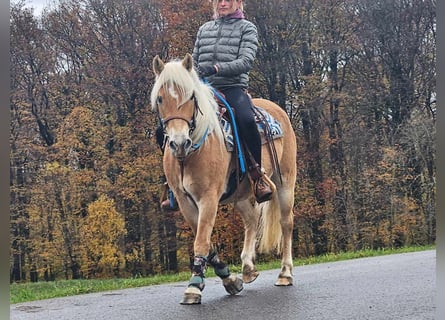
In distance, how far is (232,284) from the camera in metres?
5.89

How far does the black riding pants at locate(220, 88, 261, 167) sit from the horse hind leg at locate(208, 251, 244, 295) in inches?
43.4

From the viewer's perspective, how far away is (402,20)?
23.4m

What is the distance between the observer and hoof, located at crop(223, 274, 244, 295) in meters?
5.86

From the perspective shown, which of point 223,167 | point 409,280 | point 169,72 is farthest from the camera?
point 409,280

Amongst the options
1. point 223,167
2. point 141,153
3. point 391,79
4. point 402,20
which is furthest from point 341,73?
point 223,167

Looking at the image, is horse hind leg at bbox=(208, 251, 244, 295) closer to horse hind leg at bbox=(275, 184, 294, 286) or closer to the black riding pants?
the black riding pants

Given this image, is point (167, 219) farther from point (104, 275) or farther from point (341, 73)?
point (341, 73)

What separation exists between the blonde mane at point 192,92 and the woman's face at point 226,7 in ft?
3.27

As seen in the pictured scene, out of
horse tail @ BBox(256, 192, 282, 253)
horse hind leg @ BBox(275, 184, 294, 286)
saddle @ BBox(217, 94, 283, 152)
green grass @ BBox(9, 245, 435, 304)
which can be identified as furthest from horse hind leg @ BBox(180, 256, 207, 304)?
green grass @ BBox(9, 245, 435, 304)

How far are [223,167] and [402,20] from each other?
20009mm

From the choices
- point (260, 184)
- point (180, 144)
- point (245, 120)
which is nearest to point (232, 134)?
point (245, 120)

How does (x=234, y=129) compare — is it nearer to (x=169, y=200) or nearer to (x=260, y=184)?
(x=260, y=184)

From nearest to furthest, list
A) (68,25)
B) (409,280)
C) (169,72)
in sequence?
1. (169,72)
2. (409,280)
3. (68,25)

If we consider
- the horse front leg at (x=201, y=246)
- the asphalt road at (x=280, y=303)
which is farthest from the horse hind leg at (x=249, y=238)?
the horse front leg at (x=201, y=246)
